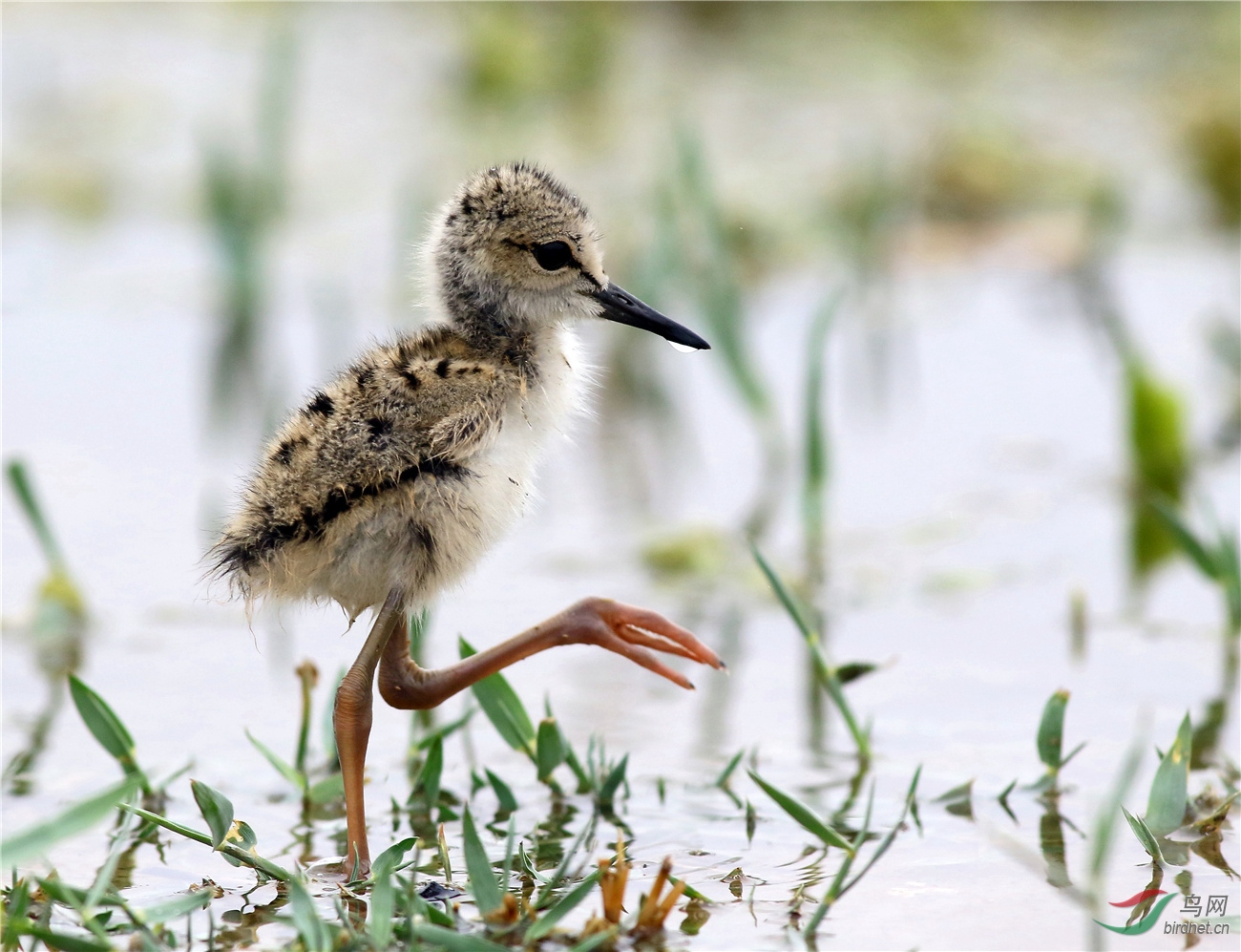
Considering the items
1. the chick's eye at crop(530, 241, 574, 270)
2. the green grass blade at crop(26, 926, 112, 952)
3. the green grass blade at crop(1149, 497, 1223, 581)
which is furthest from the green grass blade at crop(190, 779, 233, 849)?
the green grass blade at crop(1149, 497, 1223, 581)

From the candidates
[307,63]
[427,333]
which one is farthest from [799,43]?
[427,333]

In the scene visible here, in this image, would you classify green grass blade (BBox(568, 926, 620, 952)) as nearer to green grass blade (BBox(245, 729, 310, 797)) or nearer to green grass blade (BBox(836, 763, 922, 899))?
green grass blade (BBox(836, 763, 922, 899))

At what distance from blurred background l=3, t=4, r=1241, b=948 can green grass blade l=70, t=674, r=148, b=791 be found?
7.1 inches

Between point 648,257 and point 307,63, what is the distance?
403cm

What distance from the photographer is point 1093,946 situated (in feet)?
8.75

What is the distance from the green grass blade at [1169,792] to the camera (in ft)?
9.96

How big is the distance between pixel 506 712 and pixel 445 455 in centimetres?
64

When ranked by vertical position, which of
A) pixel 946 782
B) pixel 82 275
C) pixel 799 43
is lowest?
pixel 946 782

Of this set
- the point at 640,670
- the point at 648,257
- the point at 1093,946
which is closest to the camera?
the point at 1093,946

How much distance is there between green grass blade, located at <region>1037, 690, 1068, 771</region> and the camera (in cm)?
325

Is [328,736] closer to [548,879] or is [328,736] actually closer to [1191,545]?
[548,879]

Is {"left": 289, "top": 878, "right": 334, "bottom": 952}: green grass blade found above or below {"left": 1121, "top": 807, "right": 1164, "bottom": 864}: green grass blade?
above

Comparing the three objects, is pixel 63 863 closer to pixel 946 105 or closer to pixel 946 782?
pixel 946 782

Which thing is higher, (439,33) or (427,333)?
(439,33)
